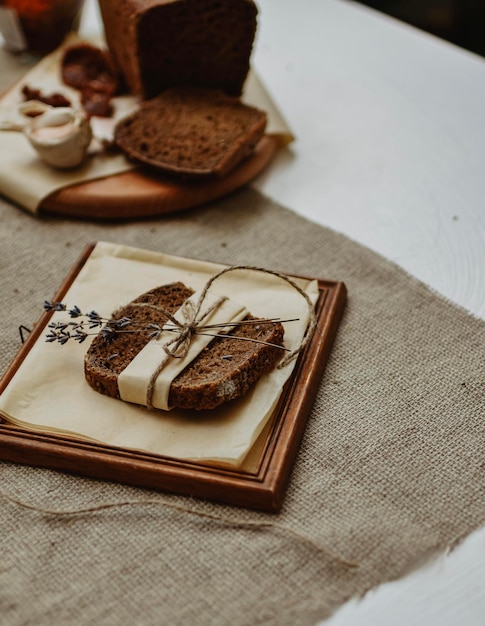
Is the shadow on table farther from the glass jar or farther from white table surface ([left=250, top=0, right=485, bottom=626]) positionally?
the glass jar

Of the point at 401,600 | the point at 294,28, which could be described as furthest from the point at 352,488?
the point at 294,28

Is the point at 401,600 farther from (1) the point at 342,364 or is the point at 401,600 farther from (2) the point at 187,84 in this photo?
(2) the point at 187,84

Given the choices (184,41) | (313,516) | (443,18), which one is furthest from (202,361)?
(443,18)

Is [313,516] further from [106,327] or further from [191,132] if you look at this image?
[191,132]

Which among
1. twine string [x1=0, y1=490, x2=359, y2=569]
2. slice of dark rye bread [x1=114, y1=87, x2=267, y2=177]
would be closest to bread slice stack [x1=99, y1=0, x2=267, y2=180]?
slice of dark rye bread [x1=114, y1=87, x2=267, y2=177]

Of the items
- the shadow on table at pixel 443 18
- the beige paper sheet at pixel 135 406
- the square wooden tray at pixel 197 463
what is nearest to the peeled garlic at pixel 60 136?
the beige paper sheet at pixel 135 406

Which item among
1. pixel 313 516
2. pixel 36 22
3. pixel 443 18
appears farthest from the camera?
pixel 443 18
